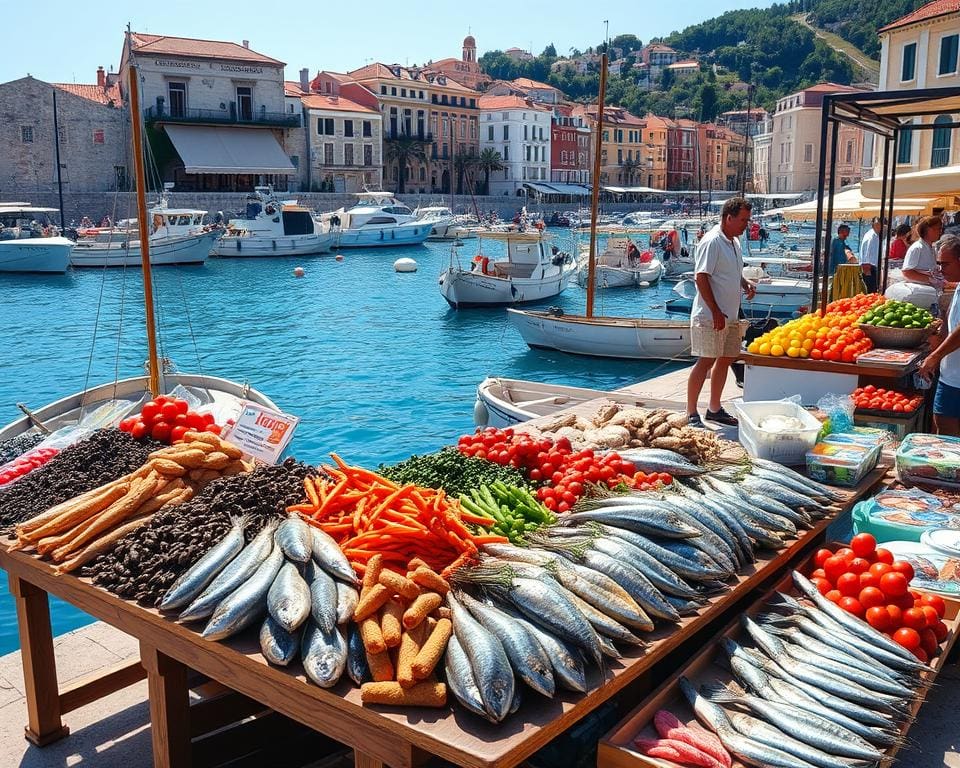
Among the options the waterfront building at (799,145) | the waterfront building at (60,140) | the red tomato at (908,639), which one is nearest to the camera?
the red tomato at (908,639)

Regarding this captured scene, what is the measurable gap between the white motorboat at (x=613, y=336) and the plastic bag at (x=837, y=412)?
12476 millimetres

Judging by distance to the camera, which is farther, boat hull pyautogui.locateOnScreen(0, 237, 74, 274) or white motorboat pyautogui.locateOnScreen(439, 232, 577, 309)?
boat hull pyautogui.locateOnScreen(0, 237, 74, 274)

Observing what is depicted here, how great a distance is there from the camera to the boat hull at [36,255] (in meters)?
38.2

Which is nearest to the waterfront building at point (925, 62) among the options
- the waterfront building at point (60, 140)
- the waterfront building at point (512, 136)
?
the waterfront building at point (60, 140)

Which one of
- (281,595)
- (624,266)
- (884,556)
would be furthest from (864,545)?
(624,266)

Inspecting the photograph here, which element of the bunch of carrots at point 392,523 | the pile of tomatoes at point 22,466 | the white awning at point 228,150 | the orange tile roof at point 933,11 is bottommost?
the pile of tomatoes at point 22,466

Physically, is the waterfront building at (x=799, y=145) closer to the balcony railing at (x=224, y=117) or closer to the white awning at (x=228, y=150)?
the balcony railing at (x=224, y=117)

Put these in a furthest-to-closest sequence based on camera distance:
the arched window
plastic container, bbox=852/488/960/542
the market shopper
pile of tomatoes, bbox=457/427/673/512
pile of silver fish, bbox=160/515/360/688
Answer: the arched window, the market shopper, plastic container, bbox=852/488/960/542, pile of tomatoes, bbox=457/427/673/512, pile of silver fish, bbox=160/515/360/688

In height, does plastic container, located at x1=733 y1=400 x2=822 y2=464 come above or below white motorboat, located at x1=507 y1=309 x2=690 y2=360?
above


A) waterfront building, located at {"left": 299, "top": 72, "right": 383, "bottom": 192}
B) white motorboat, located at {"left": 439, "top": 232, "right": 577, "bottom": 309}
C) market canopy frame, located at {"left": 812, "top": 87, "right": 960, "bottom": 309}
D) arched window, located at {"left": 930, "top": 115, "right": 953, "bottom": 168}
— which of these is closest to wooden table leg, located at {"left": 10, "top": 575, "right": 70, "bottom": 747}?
market canopy frame, located at {"left": 812, "top": 87, "right": 960, "bottom": 309}

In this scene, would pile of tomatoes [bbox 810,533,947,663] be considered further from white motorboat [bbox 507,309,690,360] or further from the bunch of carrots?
white motorboat [bbox 507,309,690,360]

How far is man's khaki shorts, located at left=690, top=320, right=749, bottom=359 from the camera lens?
272 inches

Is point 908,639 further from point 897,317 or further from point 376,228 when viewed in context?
point 376,228

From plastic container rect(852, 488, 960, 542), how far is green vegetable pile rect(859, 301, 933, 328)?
2.91 meters
